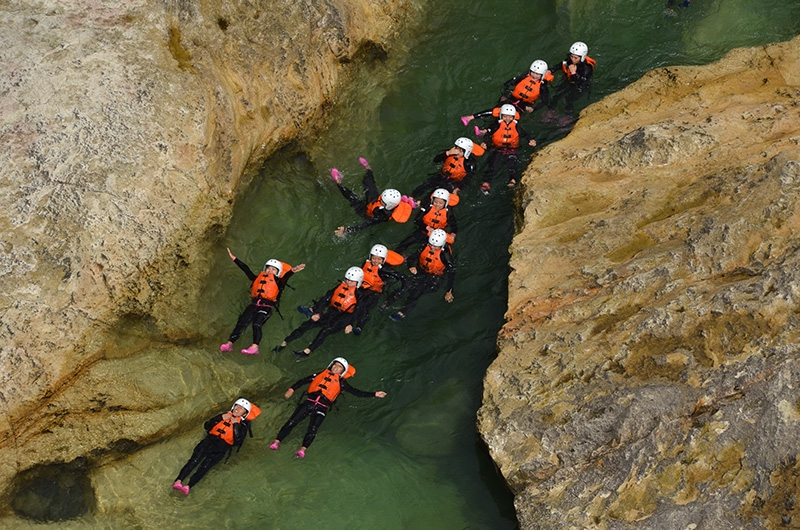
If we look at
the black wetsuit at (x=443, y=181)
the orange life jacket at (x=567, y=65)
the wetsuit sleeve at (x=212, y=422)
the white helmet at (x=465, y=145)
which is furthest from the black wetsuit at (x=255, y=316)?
the orange life jacket at (x=567, y=65)

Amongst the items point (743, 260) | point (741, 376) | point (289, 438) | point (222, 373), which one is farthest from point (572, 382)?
point (222, 373)

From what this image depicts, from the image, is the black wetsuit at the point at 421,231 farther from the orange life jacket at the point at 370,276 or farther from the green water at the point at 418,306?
the orange life jacket at the point at 370,276

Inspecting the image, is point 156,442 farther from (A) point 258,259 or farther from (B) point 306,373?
(A) point 258,259

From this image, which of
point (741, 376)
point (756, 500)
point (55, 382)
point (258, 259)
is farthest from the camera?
point (258, 259)

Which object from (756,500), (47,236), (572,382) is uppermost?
(47,236)

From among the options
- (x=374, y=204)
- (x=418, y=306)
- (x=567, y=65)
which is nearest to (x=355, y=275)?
(x=418, y=306)

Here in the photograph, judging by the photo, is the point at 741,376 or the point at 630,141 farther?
the point at 630,141

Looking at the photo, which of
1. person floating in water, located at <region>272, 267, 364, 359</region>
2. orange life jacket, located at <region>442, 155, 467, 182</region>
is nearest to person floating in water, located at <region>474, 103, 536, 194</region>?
orange life jacket, located at <region>442, 155, 467, 182</region>
